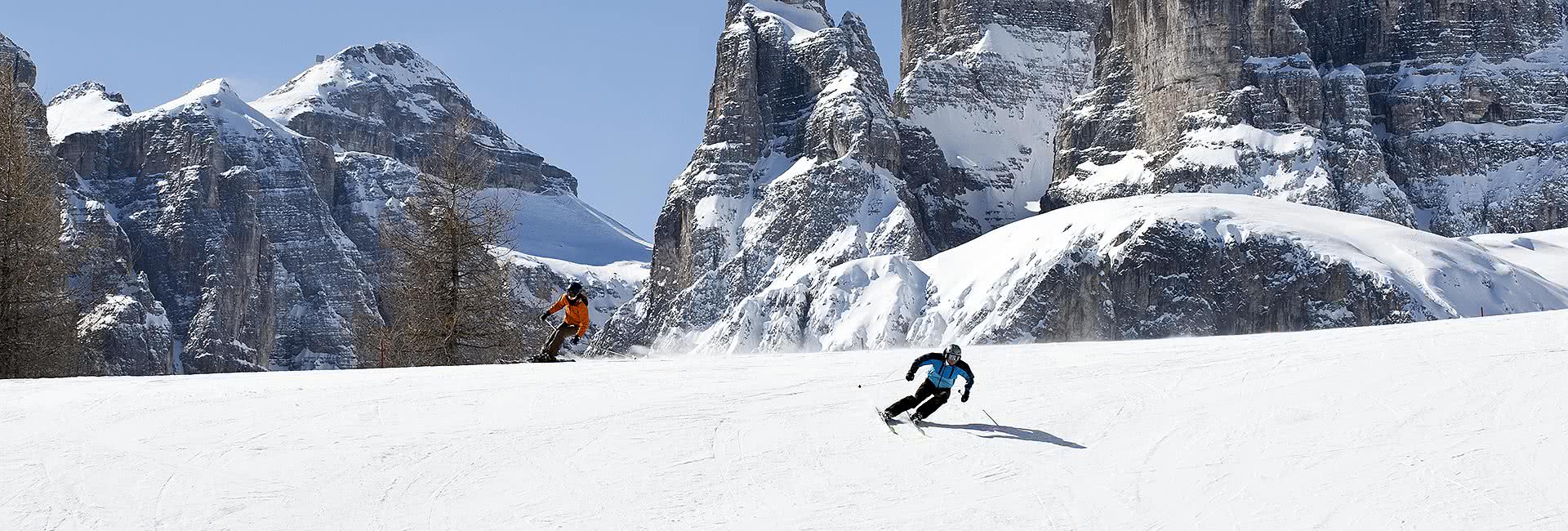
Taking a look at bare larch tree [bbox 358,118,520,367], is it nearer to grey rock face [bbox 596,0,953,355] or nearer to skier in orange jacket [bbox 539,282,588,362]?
skier in orange jacket [bbox 539,282,588,362]

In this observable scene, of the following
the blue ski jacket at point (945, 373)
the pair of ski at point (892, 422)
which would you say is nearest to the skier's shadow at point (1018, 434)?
the pair of ski at point (892, 422)

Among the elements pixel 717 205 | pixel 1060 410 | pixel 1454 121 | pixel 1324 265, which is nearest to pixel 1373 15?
pixel 1454 121

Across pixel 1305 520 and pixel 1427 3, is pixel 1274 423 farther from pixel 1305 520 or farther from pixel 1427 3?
pixel 1427 3

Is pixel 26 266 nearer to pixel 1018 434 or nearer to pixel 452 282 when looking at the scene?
pixel 452 282

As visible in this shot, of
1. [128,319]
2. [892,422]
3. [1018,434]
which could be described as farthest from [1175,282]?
[1018,434]

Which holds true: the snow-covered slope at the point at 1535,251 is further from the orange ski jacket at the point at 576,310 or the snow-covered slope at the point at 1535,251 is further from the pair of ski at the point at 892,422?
the pair of ski at the point at 892,422

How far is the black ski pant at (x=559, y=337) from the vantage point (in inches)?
1169

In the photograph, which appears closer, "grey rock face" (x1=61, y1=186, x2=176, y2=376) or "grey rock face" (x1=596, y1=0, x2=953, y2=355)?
"grey rock face" (x1=61, y1=186, x2=176, y2=376)

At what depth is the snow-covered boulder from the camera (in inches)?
4911

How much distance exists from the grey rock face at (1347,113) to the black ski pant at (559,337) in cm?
14275

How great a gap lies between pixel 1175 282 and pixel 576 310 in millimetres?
115499

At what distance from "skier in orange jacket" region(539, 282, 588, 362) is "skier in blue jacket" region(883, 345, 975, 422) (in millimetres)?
10069

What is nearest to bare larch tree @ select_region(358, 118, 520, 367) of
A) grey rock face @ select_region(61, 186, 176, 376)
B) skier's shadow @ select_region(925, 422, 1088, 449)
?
skier's shadow @ select_region(925, 422, 1088, 449)

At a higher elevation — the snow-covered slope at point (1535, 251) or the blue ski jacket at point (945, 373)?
the snow-covered slope at point (1535, 251)
